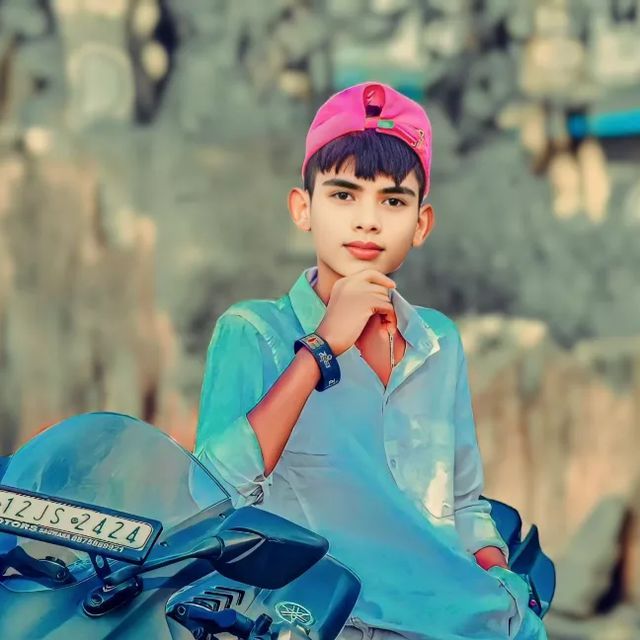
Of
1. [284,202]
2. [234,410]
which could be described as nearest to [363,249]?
[234,410]

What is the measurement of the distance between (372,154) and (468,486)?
1.33 feet

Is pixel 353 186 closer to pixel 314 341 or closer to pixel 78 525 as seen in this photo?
pixel 314 341

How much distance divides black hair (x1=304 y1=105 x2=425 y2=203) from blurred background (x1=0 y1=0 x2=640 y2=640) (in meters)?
4.35

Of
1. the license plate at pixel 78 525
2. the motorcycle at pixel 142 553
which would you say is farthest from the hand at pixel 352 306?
the license plate at pixel 78 525

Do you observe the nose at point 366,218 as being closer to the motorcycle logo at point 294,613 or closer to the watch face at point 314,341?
the watch face at point 314,341

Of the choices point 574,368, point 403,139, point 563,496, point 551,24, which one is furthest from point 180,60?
point 403,139

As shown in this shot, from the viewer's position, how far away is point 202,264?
5820 millimetres

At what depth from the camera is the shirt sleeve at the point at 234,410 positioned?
1216 mm

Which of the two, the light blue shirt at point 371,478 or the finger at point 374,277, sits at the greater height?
the finger at point 374,277

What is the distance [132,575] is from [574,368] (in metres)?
4.92

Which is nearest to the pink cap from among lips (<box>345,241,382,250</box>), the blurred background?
lips (<box>345,241,382,250</box>)

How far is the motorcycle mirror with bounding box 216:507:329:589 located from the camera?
103cm

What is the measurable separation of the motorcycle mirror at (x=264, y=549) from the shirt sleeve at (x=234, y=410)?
0.15 metres

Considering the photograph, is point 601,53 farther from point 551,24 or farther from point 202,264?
point 202,264
